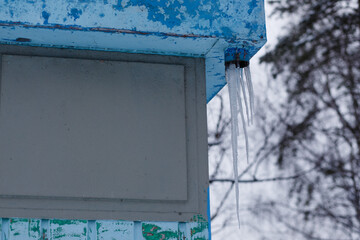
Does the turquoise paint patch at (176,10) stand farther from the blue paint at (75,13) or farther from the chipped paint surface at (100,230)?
the chipped paint surface at (100,230)

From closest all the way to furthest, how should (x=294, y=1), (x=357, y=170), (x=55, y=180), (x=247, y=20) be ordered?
(x=55, y=180) < (x=247, y=20) < (x=357, y=170) < (x=294, y=1)

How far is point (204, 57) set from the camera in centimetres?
388

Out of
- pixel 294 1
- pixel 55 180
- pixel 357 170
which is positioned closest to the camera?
pixel 55 180

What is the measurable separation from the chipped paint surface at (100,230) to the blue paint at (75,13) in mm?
1135

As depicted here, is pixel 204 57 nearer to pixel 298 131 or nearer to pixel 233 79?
pixel 233 79

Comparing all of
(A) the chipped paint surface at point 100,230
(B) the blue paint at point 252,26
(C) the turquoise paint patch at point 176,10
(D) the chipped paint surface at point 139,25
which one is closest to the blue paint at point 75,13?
(D) the chipped paint surface at point 139,25

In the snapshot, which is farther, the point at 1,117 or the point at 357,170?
the point at 357,170

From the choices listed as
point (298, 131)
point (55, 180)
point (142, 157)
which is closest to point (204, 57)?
point (142, 157)

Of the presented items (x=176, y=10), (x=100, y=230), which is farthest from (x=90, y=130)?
(x=176, y=10)

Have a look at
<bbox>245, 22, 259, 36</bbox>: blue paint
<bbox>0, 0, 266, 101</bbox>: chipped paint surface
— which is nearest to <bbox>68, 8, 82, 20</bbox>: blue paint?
<bbox>0, 0, 266, 101</bbox>: chipped paint surface

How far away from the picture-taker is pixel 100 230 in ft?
10.9

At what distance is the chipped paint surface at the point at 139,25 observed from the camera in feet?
11.3

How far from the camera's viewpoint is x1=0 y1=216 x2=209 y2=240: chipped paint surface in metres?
3.26

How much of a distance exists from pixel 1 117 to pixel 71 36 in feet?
1.99
